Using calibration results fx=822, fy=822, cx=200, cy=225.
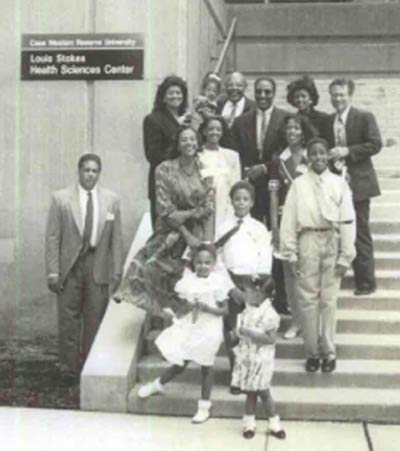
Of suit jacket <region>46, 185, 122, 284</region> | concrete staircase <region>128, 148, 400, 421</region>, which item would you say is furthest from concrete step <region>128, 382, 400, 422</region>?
suit jacket <region>46, 185, 122, 284</region>

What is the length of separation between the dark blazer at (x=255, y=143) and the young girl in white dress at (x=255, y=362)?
166cm

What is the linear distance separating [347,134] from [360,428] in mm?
2663

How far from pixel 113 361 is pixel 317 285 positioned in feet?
5.68

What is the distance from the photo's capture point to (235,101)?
796 cm

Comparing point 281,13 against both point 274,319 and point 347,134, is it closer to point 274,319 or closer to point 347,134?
point 347,134

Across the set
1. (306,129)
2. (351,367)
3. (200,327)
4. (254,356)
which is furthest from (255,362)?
(306,129)

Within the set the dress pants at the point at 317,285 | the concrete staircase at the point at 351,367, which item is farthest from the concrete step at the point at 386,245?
the dress pants at the point at 317,285

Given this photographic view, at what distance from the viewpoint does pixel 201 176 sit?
675 cm

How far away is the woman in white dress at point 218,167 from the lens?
6.79 metres

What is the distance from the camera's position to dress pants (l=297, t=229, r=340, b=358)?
635 centimetres

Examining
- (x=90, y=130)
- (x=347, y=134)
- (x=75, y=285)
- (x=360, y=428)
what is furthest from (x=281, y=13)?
(x=360, y=428)

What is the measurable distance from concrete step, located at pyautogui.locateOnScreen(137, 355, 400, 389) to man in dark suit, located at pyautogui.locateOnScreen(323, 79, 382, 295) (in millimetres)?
1012

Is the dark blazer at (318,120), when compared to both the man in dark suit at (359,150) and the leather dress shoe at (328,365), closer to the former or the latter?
the man in dark suit at (359,150)

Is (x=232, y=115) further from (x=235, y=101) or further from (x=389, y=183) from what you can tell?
(x=389, y=183)
